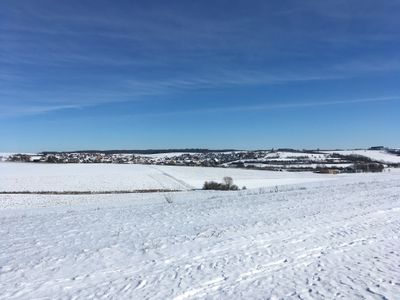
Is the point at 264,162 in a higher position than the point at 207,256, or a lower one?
higher

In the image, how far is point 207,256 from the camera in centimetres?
1161

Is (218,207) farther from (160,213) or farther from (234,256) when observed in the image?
(234,256)

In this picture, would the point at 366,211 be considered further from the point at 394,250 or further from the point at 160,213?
the point at 160,213

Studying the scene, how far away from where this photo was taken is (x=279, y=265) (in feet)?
34.5

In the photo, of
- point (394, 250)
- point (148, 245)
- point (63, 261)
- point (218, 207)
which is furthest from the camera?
point (218, 207)

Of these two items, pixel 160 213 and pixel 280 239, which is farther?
pixel 160 213

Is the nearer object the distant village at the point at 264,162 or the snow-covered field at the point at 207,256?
the snow-covered field at the point at 207,256

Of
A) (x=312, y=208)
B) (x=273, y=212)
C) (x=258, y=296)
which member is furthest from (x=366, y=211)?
(x=258, y=296)

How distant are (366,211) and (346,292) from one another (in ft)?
40.2

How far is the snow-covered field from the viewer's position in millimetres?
8734

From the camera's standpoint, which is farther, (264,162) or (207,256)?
(264,162)

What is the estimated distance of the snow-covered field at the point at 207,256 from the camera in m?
8.73

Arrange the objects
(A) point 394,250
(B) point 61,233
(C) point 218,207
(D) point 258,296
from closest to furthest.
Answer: (D) point 258,296 → (A) point 394,250 → (B) point 61,233 → (C) point 218,207

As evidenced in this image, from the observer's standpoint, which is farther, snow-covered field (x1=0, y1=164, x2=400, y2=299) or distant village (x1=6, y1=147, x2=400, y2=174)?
→ distant village (x1=6, y1=147, x2=400, y2=174)
